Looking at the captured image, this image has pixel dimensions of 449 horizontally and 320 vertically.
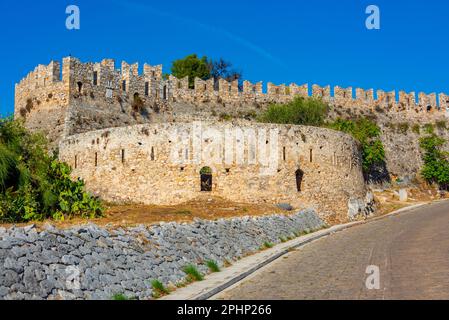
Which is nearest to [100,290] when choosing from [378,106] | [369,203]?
[369,203]

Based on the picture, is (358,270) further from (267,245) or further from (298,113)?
(298,113)

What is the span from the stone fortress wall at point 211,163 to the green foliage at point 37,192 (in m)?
10.7

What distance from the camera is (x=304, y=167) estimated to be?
112 ft

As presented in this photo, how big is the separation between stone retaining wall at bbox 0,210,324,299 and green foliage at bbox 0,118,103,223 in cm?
536

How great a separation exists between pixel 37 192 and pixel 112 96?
26357mm

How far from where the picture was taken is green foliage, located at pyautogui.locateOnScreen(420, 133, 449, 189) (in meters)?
54.8

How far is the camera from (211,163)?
32562 mm

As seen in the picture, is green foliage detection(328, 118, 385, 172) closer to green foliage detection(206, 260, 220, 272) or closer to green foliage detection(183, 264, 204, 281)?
green foliage detection(206, 260, 220, 272)

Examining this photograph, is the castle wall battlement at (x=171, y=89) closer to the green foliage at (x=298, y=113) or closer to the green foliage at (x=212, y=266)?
the green foliage at (x=298, y=113)

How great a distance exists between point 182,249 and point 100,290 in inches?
184

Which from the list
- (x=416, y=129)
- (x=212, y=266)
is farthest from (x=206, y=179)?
(x=416, y=129)

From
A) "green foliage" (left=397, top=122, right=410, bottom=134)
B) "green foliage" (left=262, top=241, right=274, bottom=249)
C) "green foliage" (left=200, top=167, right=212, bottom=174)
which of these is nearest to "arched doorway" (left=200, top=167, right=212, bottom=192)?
"green foliage" (left=200, top=167, right=212, bottom=174)
